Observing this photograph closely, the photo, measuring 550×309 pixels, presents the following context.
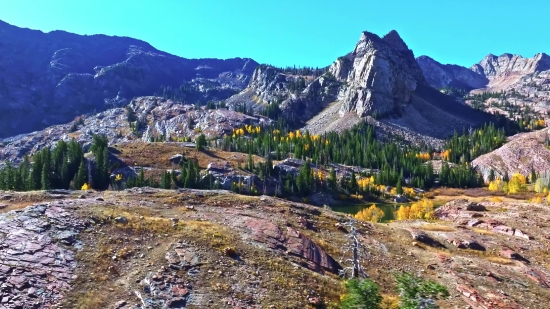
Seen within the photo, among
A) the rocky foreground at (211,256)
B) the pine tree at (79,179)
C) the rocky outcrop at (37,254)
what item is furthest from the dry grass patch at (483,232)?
the pine tree at (79,179)

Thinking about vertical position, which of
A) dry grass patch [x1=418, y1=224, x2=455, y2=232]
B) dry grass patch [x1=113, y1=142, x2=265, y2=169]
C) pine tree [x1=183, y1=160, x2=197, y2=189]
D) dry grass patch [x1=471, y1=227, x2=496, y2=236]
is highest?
dry grass patch [x1=113, y1=142, x2=265, y2=169]

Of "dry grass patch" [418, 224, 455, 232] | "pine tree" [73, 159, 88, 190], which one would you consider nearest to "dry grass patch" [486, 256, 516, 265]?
"dry grass patch" [418, 224, 455, 232]

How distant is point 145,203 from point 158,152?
147 meters

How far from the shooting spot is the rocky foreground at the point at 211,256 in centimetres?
2988

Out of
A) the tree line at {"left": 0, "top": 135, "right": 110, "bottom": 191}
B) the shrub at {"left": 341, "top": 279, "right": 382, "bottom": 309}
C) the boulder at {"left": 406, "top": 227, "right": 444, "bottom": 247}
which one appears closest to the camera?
the shrub at {"left": 341, "top": 279, "right": 382, "bottom": 309}

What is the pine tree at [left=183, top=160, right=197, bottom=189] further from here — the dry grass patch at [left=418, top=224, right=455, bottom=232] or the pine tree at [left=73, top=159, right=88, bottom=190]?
the dry grass patch at [left=418, top=224, right=455, bottom=232]

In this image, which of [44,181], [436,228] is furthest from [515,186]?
[44,181]

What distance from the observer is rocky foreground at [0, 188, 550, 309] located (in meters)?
29.9

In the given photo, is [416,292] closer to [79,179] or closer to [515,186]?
[79,179]

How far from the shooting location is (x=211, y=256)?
35906 millimetres

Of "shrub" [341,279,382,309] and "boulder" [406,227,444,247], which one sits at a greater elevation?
"shrub" [341,279,382,309]

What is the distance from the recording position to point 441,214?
337ft

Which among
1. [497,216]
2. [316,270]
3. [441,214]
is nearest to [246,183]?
[441,214]

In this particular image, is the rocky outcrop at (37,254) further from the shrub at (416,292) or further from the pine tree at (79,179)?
the pine tree at (79,179)
